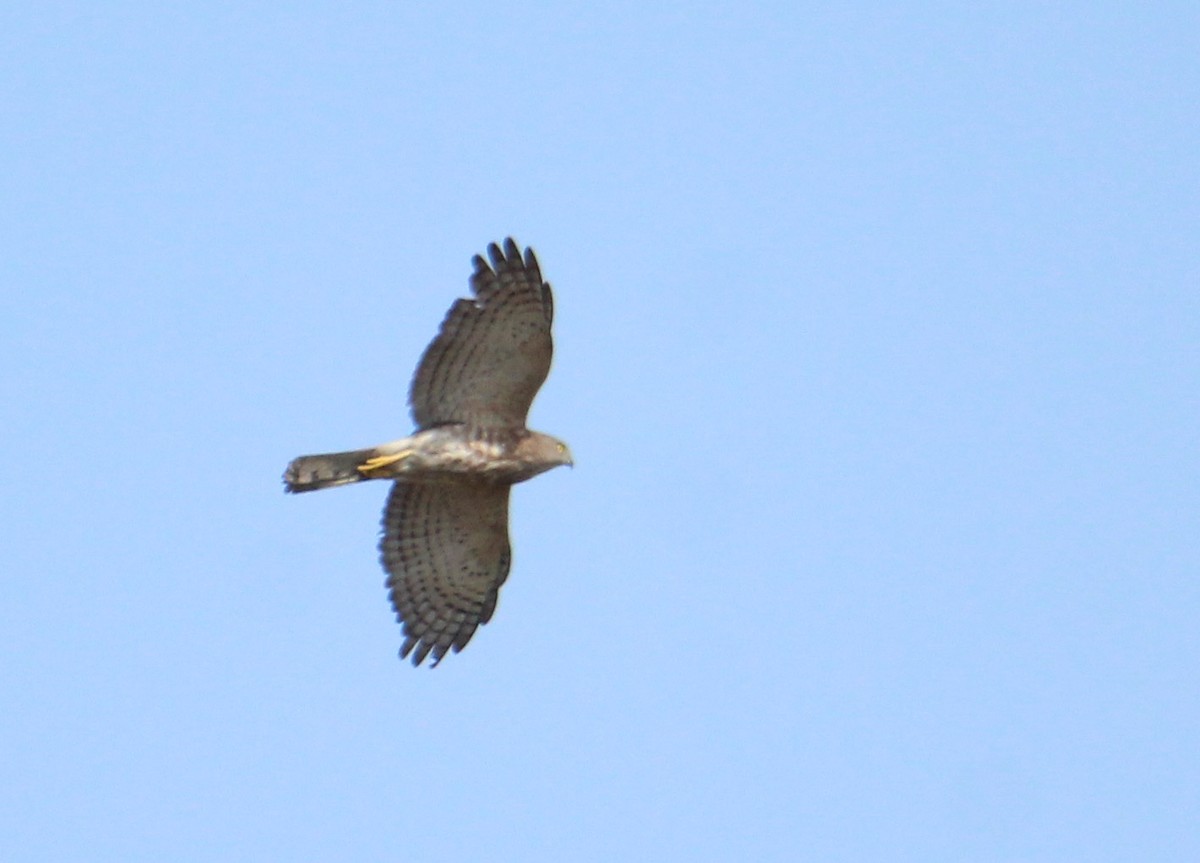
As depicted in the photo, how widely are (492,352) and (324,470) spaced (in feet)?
4.81

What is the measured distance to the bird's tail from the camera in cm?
1573

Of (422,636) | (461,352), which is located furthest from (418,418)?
(422,636)

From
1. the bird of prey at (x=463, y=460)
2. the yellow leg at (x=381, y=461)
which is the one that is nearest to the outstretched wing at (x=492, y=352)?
the bird of prey at (x=463, y=460)

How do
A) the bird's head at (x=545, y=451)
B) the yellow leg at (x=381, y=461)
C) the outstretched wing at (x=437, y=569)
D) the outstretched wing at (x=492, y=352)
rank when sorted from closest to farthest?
1. the outstretched wing at (x=492, y=352)
2. the yellow leg at (x=381, y=461)
3. the bird's head at (x=545, y=451)
4. the outstretched wing at (x=437, y=569)

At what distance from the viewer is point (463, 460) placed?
52.5 feet

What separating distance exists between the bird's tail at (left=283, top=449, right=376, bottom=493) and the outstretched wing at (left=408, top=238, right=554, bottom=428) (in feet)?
1.84

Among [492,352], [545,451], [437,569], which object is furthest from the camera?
[437,569]

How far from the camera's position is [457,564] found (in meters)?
17.0

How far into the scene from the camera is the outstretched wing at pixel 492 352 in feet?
51.4

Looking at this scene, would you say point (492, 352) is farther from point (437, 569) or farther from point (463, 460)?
point (437, 569)

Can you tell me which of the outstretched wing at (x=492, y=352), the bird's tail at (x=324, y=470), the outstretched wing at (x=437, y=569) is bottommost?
the outstretched wing at (x=437, y=569)

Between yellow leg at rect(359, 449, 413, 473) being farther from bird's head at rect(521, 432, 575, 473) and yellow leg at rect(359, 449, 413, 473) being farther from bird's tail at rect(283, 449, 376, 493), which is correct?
bird's head at rect(521, 432, 575, 473)

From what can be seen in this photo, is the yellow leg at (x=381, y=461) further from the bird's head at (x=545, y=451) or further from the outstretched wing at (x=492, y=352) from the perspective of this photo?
the bird's head at (x=545, y=451)

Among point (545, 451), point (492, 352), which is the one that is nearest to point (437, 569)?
point (545, 451)
